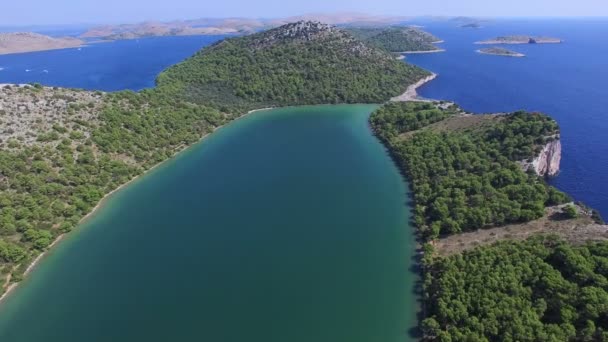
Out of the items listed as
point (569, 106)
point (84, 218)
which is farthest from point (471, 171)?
point (569, 106)

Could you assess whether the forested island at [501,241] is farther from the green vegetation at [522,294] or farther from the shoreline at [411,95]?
the shoreline at [411,95]

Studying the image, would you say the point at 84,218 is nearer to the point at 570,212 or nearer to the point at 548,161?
the point at 570,212

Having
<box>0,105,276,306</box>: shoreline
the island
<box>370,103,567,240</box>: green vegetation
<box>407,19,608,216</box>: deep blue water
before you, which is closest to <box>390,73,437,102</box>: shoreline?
the island

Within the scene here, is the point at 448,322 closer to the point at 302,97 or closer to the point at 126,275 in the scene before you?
the point at 126,275

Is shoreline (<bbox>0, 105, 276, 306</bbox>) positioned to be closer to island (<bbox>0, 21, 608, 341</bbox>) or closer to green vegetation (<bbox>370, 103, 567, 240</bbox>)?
island (<bbox>0, 21, 608, 341</bbox>)

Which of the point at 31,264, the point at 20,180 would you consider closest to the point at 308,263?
the point at 31,264

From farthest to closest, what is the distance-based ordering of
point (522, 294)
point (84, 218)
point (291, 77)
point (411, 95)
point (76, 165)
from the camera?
point (291, 77)
point (411, 95)
point (76, 165)
point (84, 218)
point (522, 294)
